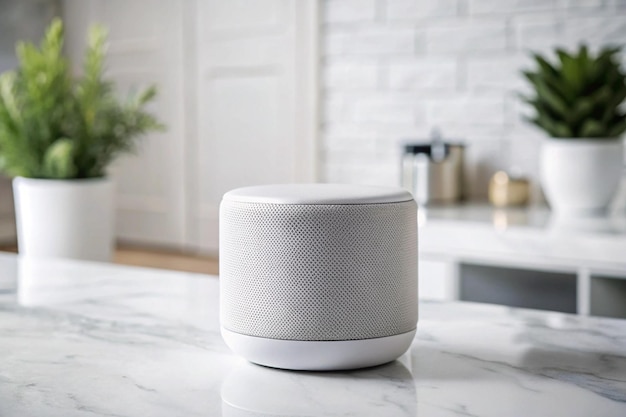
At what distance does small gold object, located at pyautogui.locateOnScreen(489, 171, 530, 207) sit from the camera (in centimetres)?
235

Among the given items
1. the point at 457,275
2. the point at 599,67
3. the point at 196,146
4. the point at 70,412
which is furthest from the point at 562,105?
the point at 196,146

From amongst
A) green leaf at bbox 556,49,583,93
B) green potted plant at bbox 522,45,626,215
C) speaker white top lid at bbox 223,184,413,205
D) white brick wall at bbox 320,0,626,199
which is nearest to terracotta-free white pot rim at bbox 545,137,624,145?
green potted plant at bbox 522,45,626,215

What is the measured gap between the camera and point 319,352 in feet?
1.74

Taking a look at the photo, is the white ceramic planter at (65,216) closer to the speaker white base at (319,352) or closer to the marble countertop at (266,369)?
the marble countertop at (266,369)

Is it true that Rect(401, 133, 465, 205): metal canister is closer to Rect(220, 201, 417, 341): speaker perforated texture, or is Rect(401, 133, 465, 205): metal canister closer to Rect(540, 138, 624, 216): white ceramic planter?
Rect(540, 138, 624, 216): white ceramic planter

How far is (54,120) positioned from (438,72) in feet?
4.70

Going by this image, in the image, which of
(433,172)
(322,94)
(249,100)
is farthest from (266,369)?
(249,100)

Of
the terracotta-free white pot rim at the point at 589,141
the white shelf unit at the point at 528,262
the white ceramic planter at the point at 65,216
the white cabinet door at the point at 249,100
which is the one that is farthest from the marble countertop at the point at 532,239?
the white cabinet door at the point at 249,100

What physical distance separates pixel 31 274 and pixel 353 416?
1.87 ft

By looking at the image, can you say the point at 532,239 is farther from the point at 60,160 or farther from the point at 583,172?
the point at 60,160

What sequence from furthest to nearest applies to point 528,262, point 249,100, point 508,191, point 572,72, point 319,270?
point 249,100 → point 508,191 → point 572,72 → point 528,262 → point 319,270

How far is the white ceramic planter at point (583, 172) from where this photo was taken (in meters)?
1.87

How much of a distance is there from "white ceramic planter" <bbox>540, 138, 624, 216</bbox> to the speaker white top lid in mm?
1420

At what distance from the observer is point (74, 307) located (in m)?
0.76
